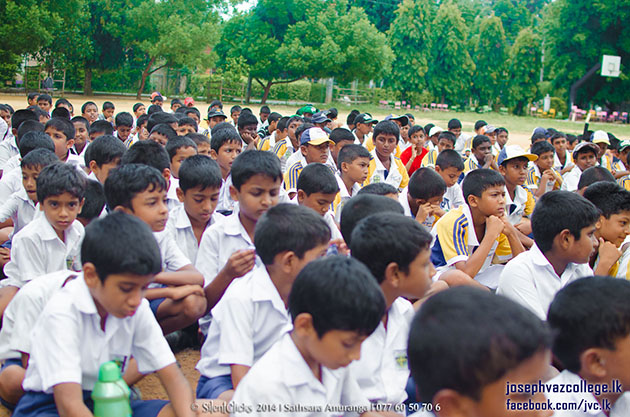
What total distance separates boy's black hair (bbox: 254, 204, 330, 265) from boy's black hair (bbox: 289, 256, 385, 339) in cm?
52

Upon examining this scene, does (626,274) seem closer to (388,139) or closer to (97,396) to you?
(97,396)

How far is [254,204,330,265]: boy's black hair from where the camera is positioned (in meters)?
2.29

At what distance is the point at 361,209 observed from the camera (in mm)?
2898

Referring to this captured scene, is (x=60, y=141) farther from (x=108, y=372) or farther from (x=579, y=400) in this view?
(x=579, y=400)

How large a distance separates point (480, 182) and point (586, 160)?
3.90 metres

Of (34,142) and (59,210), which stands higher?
(34,142)

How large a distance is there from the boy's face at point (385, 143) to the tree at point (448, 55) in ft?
103

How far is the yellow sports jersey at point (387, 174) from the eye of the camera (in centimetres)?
591

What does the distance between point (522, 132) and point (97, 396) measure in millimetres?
22744

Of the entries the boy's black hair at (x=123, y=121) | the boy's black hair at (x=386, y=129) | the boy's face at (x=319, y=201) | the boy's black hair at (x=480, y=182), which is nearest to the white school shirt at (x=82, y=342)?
the boy's face at (x=319, y=201)

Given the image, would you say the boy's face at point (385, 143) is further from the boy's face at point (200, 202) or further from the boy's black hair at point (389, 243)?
the boy's black hair at point (389, 243)

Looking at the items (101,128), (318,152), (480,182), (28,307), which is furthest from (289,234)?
(101,128)

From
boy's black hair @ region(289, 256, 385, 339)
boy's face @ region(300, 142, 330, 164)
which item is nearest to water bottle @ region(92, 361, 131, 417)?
boy's black hair @ region(289, 256, 385, 339)

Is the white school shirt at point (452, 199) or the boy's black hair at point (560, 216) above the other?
the boy's black hair at point (560, 216)
